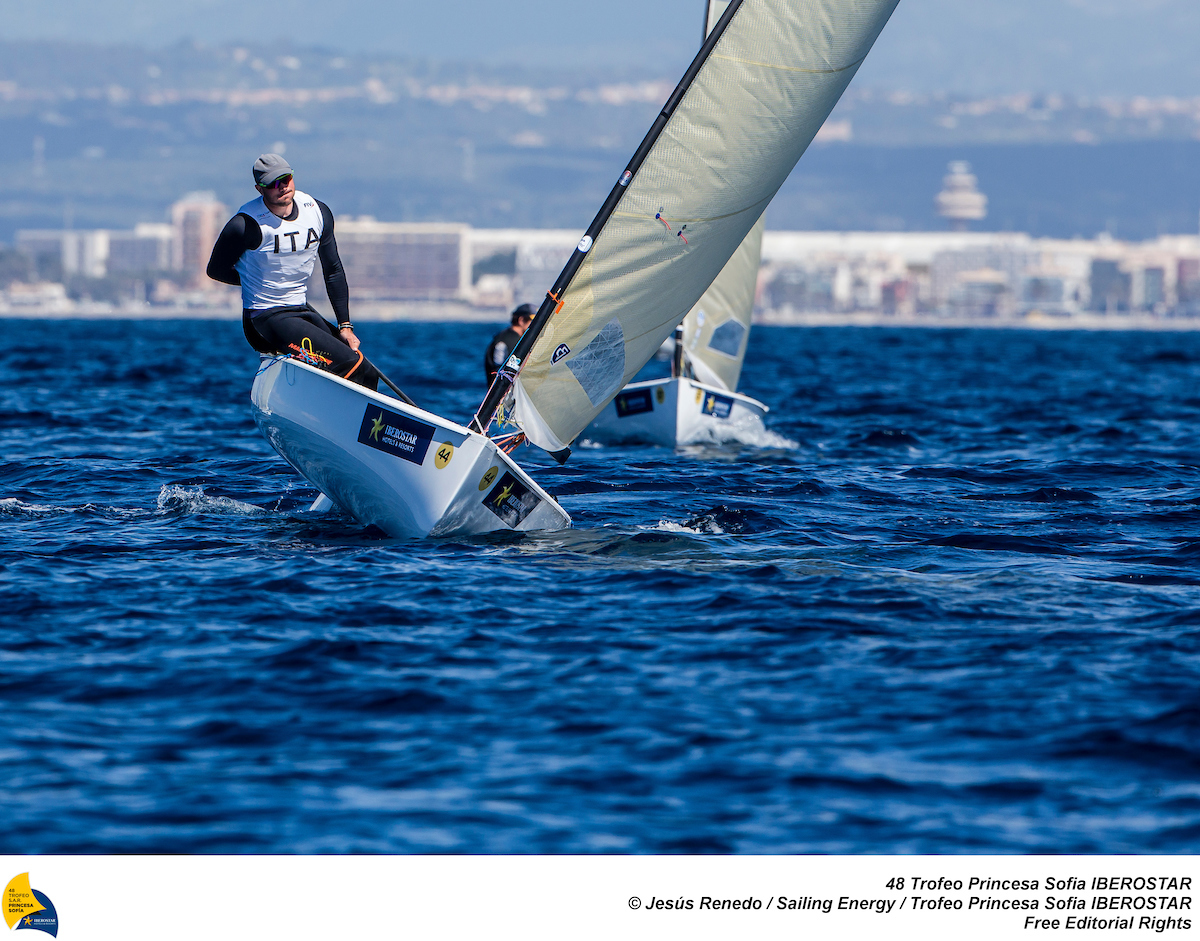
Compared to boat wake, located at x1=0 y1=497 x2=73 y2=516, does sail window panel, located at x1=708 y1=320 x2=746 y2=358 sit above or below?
above

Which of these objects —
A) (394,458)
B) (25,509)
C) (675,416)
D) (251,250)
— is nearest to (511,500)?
(394,458)

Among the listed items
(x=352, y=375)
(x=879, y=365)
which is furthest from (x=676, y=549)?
(x=879, y=365)

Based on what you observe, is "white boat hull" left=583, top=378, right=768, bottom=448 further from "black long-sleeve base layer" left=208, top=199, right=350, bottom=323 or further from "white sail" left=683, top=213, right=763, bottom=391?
"black long-sleeve base layer" left=208, top=199, right=350, bottom=323

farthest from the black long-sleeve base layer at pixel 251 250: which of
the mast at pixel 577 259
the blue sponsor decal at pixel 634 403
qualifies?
the blue sponsor decal at pixel 634 403

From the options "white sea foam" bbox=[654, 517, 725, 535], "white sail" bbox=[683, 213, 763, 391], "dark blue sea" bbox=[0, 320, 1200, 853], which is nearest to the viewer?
"dark blue sea" bbox=[0, 320, 1200, 853]

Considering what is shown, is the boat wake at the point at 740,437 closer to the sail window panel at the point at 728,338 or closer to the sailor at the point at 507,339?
the sail window panel at the point at 728,338

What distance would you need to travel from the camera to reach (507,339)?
17.7 meters

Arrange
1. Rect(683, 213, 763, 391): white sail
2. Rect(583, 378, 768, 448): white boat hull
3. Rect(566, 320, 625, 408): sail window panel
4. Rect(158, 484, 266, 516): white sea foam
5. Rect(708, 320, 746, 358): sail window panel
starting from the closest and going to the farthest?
Rect(566, 320, 625, 408): sail window panel, Rect(158, 484, 266, 516): white sea foam, Rect(583, 378, 768, 448): white boat hull, Rect(683, 213, 763, 391): white sail, Rect(708, 320, 746, 358): sail window panel

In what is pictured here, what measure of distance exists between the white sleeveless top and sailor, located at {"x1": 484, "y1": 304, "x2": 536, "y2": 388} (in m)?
4.95

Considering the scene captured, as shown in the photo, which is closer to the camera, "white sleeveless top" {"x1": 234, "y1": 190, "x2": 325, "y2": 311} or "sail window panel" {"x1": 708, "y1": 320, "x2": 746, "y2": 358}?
"white sleeveless top" {"x1": 234, "y1": 190, "x2": 325, "y2": 311}

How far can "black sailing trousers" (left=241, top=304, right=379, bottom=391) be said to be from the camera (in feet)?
38.4

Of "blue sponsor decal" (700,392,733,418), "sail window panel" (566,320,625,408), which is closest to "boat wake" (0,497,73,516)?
"sail window panel" (566,320,625,408)
